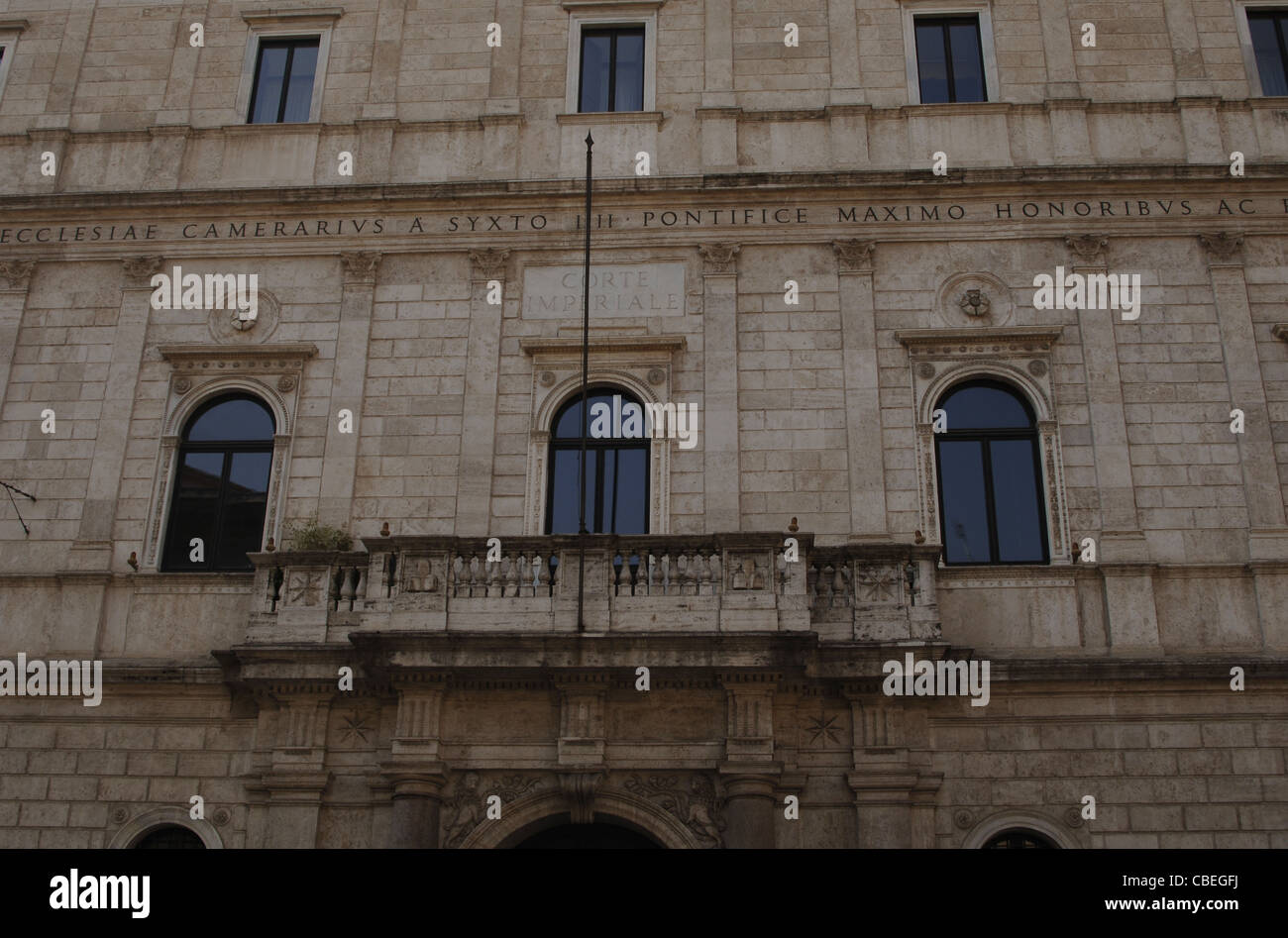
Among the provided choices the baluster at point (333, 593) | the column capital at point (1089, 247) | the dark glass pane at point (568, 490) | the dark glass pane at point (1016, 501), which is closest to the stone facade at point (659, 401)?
the baluster at point (333, 593)

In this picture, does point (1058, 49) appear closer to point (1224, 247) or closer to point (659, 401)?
point (1224, 247)

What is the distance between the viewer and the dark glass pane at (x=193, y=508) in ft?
59.6

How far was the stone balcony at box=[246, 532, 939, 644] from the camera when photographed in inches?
621

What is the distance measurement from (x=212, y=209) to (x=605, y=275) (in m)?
5.81

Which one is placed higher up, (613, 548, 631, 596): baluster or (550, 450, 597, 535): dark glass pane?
(550, 450, 597, 535): dark glass pane

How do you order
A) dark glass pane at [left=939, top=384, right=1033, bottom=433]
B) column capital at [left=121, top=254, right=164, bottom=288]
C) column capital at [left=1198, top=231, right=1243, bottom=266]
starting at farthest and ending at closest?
column capital at [left=121, top=254, right=164, bottom=288] < column capital at [left=1198, top=231, right=1243, bottom=266] < dark glass pane at [left=939, top=384, right=1033, bottom=433]

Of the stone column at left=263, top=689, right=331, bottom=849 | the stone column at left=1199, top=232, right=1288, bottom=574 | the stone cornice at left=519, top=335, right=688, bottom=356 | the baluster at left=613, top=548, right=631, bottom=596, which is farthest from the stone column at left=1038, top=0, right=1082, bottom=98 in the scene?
the stone column at left=263, top=689, right=331, bottom=849

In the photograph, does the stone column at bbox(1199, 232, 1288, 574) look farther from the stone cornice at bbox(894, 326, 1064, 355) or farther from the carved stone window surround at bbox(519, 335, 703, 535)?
the carved stone window surround at bbox(519, 335, 703, 535)

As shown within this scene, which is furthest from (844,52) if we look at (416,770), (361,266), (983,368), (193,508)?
(416,770)

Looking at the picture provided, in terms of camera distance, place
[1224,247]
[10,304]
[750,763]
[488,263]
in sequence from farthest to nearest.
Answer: [10,304]
[488,263]
[1224,247]
[750,763]

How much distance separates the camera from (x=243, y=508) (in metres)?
→ 18.3

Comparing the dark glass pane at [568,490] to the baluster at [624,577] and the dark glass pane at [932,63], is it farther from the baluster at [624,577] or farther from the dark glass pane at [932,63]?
the dark glass pane at [932,63]

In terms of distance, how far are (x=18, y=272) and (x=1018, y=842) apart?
1547 cm

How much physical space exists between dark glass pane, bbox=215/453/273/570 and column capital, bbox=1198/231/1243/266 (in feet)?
42.6
